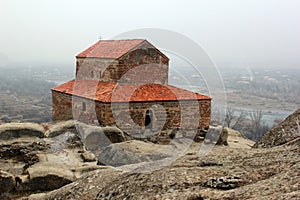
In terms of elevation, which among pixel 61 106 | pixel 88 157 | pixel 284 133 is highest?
pixel 284 133

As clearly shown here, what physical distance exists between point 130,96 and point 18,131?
6.86 m

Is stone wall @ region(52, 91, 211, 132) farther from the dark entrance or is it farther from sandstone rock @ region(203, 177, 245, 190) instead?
sandstone rock @ region(203, 177, 245, 190)

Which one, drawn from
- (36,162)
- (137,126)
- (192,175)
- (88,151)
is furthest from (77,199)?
(137,126)

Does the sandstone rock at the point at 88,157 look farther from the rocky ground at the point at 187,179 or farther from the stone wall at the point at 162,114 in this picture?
the stone wall at the point at 162,114

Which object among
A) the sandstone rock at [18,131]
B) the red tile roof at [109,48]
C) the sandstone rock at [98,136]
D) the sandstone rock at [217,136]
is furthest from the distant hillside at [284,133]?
the red tile roof at [109,48]

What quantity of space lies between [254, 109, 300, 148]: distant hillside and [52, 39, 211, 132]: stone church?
36.2 ft

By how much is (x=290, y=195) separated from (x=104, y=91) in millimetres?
15893

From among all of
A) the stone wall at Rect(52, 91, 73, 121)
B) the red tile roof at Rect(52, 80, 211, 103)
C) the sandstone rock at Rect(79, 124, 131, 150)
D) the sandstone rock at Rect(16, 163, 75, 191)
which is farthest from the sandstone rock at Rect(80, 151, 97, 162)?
the stone wall at Rect(52, 91, 73, 121)

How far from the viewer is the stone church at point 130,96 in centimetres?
1838

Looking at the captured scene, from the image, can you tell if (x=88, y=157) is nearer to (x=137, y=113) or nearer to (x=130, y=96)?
(x=137, y=113)

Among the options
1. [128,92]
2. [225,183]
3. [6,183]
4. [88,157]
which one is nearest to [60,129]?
[88,157]

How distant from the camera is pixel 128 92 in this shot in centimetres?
1908

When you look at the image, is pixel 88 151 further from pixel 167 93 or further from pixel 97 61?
pixel 97 61

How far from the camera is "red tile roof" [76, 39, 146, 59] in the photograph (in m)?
20.7
